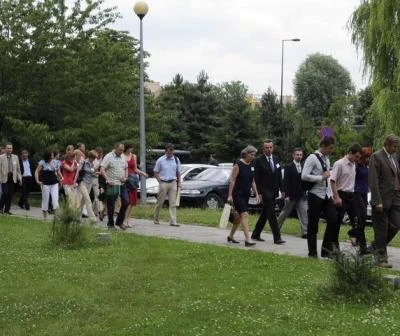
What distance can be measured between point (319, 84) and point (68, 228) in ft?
206

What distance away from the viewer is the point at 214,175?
71.1 feet

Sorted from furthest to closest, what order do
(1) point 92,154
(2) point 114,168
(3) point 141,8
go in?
(3) point 141,8, (1) point 92,154, (2) point 114,168

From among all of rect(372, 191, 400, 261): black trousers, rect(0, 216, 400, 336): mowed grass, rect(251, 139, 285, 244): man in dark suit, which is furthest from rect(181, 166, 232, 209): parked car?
rect(372, 191, 400, 261): black trousers

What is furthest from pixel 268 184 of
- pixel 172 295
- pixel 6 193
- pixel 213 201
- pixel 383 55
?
pixel 383 55

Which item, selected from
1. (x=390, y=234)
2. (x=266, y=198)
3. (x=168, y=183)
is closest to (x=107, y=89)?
(x=168, y=183)

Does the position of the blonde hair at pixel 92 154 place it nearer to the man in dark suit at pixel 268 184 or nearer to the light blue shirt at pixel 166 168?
the light blue shirt at pixel 166 168

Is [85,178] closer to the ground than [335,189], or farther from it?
closer to the ground

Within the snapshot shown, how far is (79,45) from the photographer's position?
77.9ft

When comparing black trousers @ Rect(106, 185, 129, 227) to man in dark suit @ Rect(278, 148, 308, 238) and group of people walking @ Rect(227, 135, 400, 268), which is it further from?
man in dark suit @ Rect(278, 148, 308, 238)

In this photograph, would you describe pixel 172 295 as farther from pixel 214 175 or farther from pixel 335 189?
pixel 214 175

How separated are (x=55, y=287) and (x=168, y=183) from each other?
7452 mm

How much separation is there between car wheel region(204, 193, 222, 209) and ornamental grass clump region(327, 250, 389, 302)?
1375 cm

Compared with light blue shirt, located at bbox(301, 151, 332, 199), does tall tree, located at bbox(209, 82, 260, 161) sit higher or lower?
higher

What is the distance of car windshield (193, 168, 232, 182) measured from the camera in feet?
70.1
